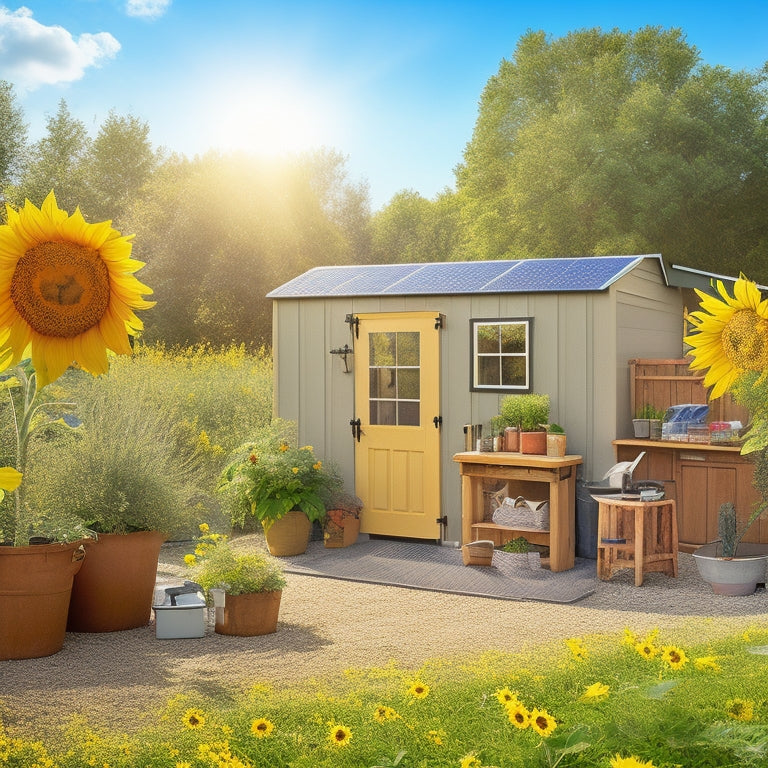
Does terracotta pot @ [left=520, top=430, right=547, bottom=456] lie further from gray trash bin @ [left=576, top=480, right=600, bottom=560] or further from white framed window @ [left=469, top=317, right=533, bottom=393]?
white framed window @ [left=469, top=317, right=533, bottom=393]

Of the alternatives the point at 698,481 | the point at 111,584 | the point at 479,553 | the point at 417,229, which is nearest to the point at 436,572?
the point at 479,553

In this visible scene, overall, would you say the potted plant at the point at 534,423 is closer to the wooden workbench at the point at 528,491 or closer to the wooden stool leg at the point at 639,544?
the wooden workbench at the point at 528,491

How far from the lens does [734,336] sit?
129 centimetres

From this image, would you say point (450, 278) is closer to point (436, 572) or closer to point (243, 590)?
point (436, 572)

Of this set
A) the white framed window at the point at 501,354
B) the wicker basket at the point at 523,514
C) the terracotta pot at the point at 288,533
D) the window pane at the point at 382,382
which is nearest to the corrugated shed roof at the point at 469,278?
the white framed window at the point at 501,354

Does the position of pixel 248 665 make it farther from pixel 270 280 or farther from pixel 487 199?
pixel 487 199

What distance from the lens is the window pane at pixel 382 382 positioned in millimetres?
9125

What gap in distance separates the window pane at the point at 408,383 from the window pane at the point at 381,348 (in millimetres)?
151

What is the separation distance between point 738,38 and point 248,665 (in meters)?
22.4

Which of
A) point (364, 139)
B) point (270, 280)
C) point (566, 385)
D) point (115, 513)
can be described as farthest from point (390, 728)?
point (270, 280)

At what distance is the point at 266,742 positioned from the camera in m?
3.27

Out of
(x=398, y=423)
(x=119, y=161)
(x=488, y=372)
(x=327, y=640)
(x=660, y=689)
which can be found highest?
(x=119, y=161)

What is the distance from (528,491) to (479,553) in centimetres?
80

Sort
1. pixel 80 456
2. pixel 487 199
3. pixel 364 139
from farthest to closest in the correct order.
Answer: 1. pixel 487 199
2. pixel 364 139
3. pixel 80 456
